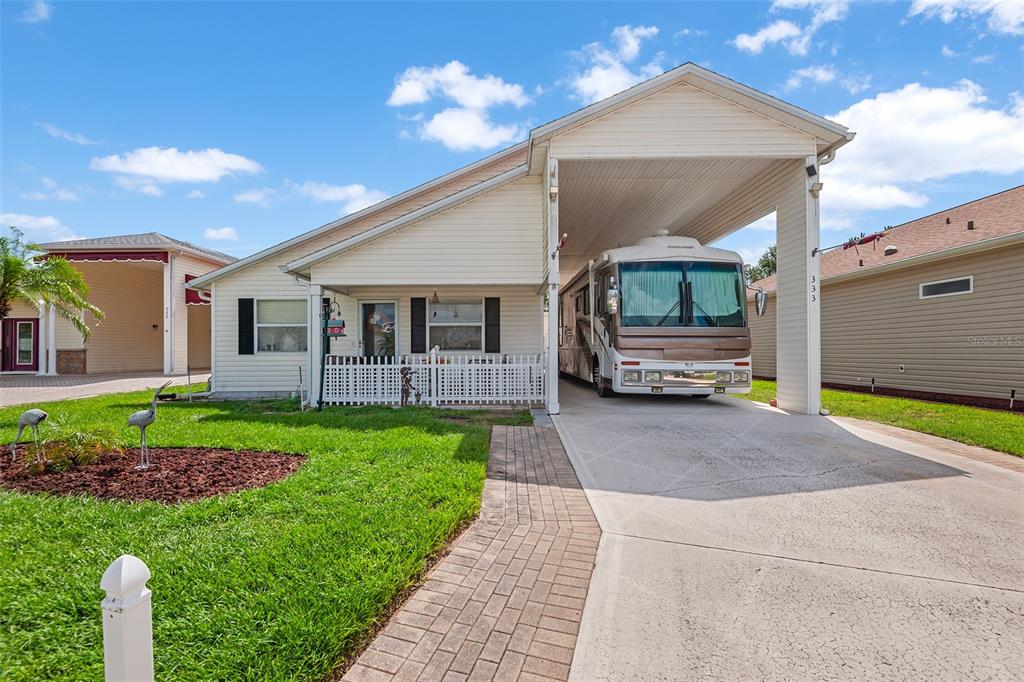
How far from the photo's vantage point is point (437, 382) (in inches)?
395

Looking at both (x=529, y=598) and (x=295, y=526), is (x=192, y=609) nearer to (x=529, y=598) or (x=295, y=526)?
(x=295, y=526)

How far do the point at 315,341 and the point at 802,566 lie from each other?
31.0 ft

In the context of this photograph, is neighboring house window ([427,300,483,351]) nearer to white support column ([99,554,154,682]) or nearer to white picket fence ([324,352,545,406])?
white picket fence ([324,352,545,406])

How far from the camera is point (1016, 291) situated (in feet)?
30.8

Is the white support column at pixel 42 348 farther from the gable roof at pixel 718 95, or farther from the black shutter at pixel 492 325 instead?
the gable roof at pixel 718 95

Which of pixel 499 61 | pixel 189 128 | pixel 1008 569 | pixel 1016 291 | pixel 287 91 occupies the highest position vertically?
pixel 499 61

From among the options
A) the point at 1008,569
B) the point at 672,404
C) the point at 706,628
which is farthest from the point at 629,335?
the point at 706,628

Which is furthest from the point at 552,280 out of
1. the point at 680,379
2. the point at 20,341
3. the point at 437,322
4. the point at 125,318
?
the point at 20,341

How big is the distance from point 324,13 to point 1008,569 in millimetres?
12624

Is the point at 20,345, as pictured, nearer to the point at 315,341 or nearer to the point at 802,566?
the point at 315,341

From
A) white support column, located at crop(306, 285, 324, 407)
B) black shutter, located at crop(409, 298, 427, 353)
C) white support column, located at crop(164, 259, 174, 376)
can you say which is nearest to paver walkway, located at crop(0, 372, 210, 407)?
white support column, located at crop(164, 259, 174, 376)

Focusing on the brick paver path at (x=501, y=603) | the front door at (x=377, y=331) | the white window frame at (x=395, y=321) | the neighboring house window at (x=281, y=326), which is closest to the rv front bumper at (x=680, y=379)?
the brick paver path at (x=501, y=603)

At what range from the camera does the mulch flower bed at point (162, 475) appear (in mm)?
4098

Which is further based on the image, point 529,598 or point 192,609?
point 529,598
